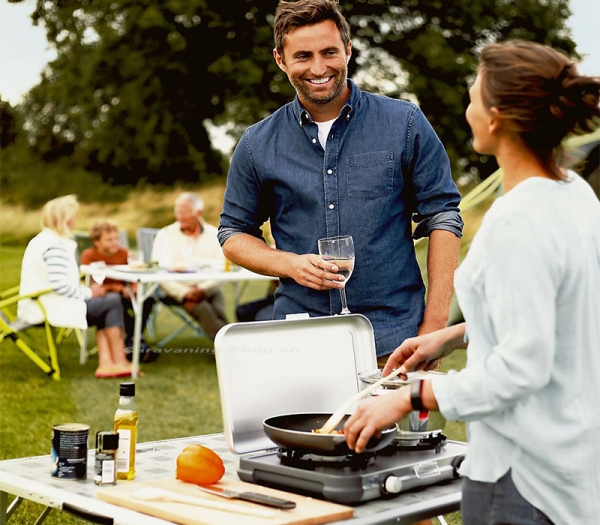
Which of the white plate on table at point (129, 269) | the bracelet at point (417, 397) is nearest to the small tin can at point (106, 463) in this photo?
the bracelet at point (417, 397)

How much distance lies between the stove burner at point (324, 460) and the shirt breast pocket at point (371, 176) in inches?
35.8

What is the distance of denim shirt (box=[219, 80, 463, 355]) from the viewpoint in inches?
104

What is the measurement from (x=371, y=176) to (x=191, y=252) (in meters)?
6.03

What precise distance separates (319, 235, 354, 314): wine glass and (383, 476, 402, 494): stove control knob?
70 centimetres

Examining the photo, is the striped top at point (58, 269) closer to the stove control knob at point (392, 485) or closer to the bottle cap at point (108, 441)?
the bottle cap at point (108, 441)

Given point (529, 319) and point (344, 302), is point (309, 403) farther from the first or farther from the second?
point (529, 319)

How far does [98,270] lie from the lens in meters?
7.87

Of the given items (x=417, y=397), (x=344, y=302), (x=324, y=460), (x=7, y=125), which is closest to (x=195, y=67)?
(x=7, y=125)

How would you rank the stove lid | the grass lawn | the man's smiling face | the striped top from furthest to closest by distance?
the striped top
the grass lawn
the man's smiling face
the stove lid

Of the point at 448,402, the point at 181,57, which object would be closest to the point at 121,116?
the point at 181,57

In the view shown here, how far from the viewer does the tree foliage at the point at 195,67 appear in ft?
56.2

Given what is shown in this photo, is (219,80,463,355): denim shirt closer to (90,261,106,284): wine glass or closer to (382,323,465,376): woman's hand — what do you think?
(382,323,465,376): woman's hand

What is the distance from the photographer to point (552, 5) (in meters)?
17.8

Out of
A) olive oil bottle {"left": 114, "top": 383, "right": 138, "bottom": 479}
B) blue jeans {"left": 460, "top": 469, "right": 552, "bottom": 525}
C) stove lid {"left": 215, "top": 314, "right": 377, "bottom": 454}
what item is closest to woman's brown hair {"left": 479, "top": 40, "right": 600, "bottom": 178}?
blue jeans {"left": 460, "top": 469, "right": 552, "bottom": 525}
